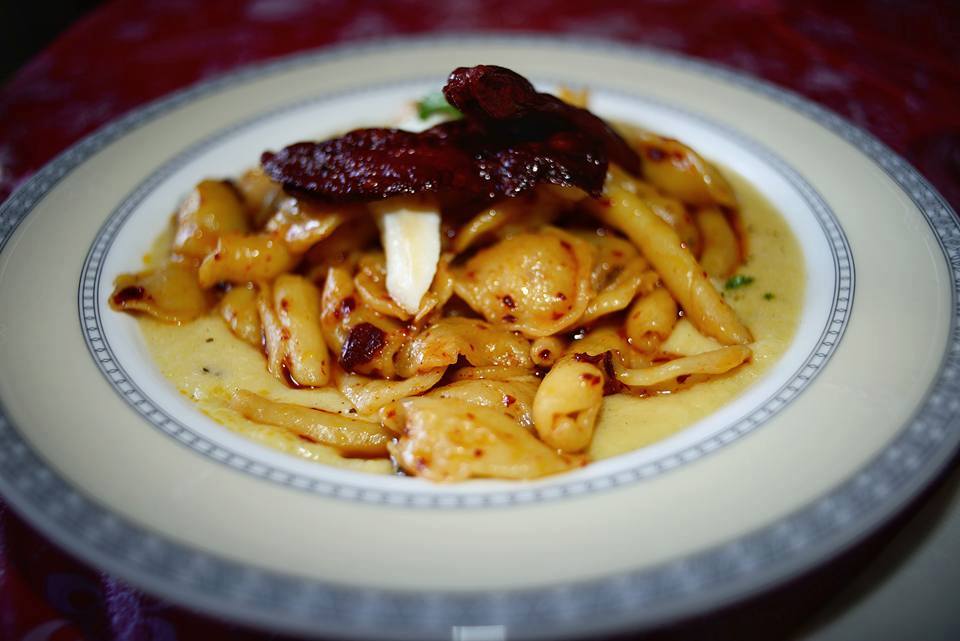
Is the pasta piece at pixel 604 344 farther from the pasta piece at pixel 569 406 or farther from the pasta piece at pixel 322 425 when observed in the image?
the pasta piece at pixel 322 425

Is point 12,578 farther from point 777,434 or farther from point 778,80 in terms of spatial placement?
point 778,80

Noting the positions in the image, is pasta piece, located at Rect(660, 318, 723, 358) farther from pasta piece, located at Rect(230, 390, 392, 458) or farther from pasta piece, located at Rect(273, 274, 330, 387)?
pasta piece, located at Rect(273, 274, 330, 387)

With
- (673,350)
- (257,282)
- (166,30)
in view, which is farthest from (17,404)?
(166,30)

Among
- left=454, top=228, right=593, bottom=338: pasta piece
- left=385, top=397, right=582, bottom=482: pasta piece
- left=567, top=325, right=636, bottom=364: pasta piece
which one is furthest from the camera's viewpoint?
left=454, top=228, right=593, bottom=338: pasta piece

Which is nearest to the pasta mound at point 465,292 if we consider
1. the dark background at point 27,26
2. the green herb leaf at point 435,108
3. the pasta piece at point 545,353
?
the pasta piece at point 545,353

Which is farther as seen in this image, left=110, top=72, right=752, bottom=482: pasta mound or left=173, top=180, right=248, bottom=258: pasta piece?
left=173, top=180, right=248, bottom=258: pasta piece

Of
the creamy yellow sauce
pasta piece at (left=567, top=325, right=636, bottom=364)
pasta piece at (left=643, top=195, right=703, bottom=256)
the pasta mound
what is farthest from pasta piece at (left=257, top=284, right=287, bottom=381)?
pasta piece at (left=643, top=195, right=703, bottom=256)
